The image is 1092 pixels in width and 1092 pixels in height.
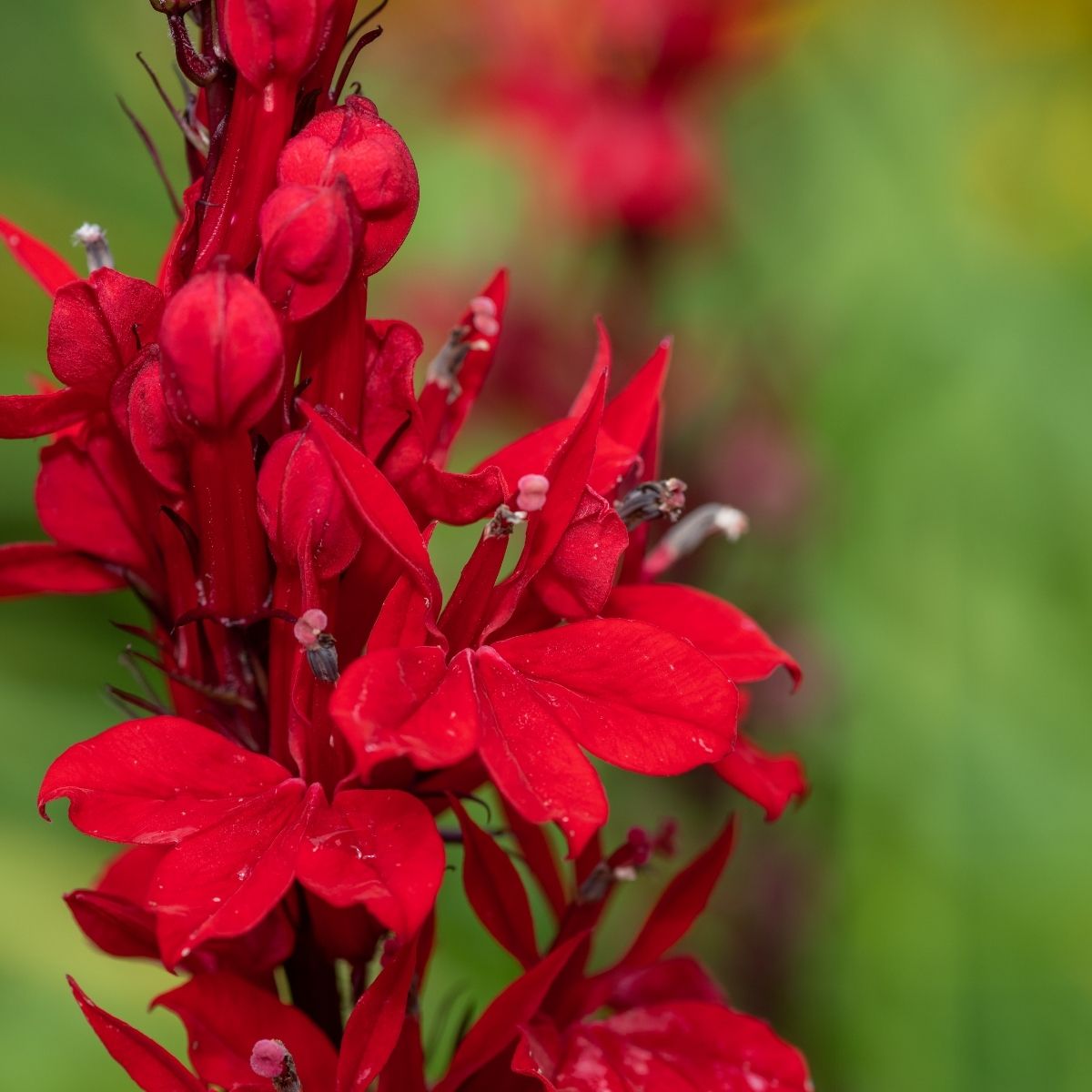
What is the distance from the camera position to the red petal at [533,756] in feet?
1.29

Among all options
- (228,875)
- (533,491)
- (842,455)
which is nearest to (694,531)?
(533,491)

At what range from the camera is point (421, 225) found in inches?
96.5

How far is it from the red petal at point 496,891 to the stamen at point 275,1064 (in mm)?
77

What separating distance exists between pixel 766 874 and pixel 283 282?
87cm

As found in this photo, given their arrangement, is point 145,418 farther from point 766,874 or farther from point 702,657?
point 766,874

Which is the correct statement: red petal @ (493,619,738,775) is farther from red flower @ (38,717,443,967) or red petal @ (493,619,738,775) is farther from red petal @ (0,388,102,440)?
red petal @ (0,388,102,440)

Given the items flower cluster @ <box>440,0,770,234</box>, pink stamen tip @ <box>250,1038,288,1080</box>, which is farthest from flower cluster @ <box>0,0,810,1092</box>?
flower cluster @ <box>440,0,770,234</box>

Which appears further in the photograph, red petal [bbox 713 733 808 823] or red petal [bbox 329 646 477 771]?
red petal [bbox 713 733 808 823]

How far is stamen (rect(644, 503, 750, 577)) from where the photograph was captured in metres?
0.62

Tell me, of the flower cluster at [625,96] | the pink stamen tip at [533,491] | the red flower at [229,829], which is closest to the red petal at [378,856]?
the red flower at [229,829]

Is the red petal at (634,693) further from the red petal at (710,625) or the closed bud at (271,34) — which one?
the closed bud at (271,34)

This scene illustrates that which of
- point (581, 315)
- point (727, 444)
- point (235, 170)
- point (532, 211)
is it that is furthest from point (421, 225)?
point (235, 170)

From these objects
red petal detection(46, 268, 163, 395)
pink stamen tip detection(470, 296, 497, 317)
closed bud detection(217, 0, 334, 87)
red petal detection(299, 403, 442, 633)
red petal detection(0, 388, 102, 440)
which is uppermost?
closed bud detection(217, 0, 334, 87)

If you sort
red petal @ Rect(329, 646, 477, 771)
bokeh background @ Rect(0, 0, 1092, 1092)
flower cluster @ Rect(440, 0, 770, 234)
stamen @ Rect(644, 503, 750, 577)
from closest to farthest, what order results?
red petal @ Rect(329, 646, 477, 771) → stamen @ Rect(644, 503, 750, 577) → bokeh background @ Rect(0, 0, 1092, 1092) → flower cluster @ Rect(440, 0, 770, 234)
